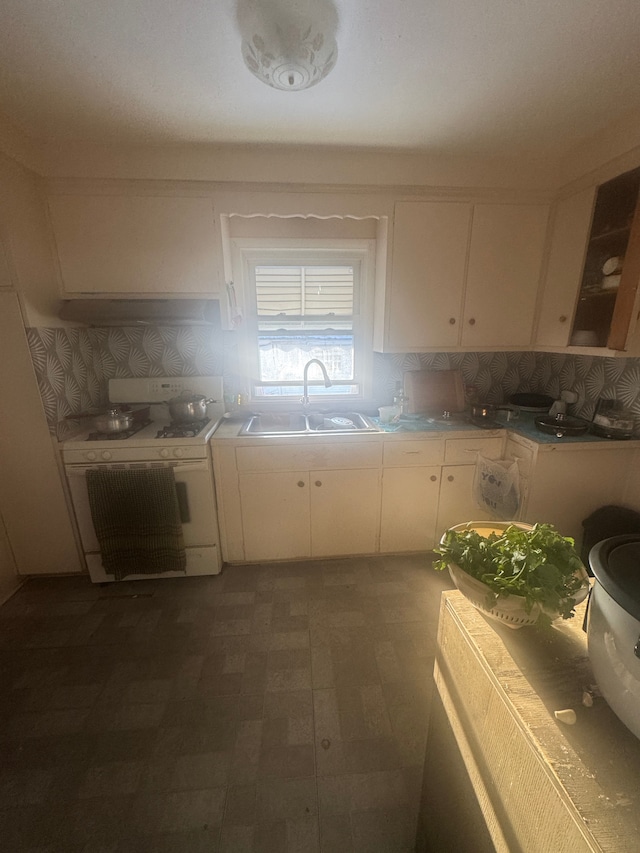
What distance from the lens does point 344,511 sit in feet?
7.41

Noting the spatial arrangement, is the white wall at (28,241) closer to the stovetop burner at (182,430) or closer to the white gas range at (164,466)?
the white gas range at (164,466)

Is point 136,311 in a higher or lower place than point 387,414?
higher

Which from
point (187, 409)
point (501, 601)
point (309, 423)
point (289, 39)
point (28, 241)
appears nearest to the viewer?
point (501, 601)

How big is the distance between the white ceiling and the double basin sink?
1637 millimetres

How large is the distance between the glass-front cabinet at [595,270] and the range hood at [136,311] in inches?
85.6

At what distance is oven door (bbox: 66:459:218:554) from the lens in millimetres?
1976

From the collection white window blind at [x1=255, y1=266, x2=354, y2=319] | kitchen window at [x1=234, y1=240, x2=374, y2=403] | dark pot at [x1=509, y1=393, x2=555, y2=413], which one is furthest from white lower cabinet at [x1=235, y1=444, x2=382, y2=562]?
dark pot at [x1=509, y1=393, x2=555, y2=413]

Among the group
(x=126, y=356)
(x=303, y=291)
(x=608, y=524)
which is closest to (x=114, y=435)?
(x=126, y=356)

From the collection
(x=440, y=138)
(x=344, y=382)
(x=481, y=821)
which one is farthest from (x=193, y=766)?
(x=440, y=138)

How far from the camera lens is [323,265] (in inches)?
96.6

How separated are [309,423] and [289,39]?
185cm

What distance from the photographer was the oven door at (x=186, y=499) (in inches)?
77.8

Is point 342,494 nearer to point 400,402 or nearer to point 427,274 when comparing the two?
point 400,402

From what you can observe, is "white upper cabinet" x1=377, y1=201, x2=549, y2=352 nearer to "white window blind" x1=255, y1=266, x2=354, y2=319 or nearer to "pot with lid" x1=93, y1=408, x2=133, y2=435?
"white window blind" x1=255, y1=266, x2=354, y2=319
